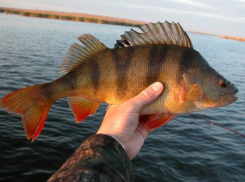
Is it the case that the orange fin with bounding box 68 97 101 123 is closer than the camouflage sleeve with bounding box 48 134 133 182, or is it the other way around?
the camouflage sleeve with bounding box 48 134 133 182

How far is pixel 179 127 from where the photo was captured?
9.89 metres

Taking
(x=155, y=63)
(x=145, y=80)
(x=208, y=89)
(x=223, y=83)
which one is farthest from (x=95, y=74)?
(x=223, y=83)

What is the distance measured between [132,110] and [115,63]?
590mm

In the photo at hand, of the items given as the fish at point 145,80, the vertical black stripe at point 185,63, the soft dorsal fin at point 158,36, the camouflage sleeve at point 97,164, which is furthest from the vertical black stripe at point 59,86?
the vertical black stripe at point 185,63

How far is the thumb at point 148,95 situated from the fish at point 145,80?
0.31 ft

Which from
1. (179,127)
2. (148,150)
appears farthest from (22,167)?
(179,127)

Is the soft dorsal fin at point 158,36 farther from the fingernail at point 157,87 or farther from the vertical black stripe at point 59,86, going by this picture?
the vertical black stripe at point 59,86

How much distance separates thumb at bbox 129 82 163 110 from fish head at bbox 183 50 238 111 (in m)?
0.41

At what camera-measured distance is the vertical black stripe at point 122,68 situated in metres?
2.77

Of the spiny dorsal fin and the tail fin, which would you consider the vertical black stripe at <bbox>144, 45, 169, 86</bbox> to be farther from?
the tail fin

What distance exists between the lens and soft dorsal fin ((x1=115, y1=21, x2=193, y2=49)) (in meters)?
2.88

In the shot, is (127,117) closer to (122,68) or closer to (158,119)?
(158,119)

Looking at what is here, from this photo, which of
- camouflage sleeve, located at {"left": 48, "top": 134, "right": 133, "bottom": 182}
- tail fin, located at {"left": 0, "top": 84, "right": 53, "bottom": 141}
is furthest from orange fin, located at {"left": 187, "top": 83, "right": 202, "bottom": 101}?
tail fin, located at {"left": 0, "top": 84, "right": 53, "bottom": 141}

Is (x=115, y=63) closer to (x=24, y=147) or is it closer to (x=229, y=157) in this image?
(x=24, y=147)
